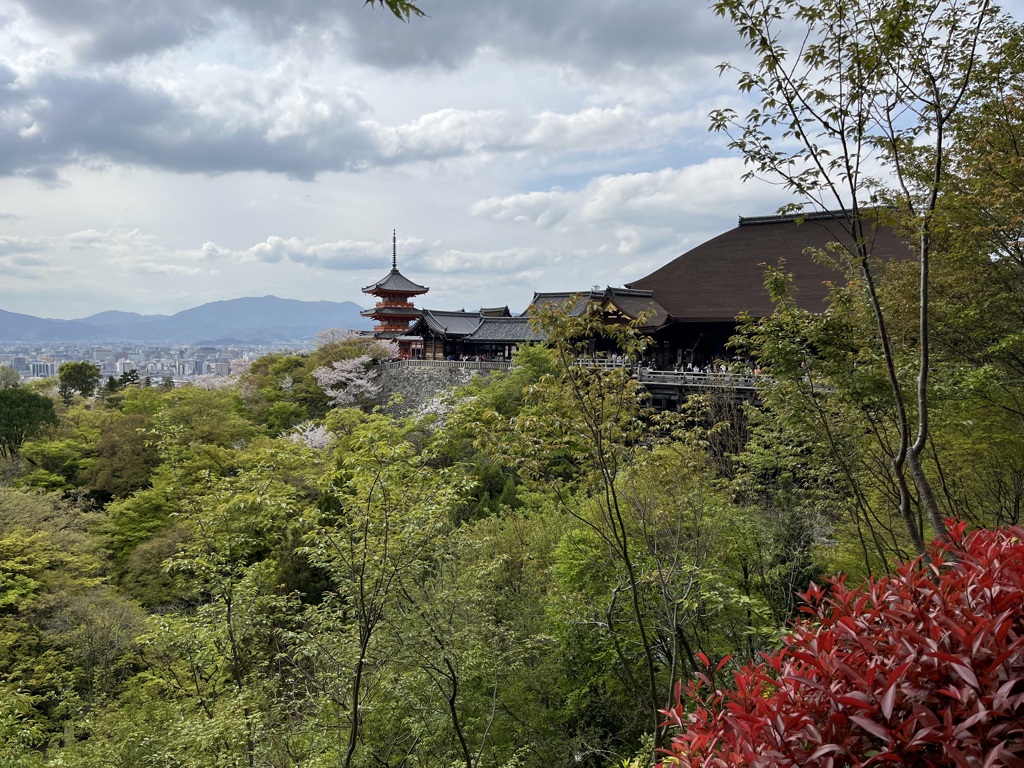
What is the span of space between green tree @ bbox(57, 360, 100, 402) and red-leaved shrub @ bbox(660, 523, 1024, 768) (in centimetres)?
4473

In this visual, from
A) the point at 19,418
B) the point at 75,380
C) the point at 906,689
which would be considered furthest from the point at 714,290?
the point at 75,380

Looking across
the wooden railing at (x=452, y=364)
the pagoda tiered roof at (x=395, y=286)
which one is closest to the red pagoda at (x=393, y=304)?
the pagoda tiered roof at (x=395, y=286)

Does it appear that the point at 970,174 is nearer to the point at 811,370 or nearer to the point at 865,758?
the point at 811,370

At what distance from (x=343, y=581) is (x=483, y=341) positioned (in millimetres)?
26718

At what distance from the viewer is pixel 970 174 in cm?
648

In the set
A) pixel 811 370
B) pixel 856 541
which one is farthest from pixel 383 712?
pixel 856 541

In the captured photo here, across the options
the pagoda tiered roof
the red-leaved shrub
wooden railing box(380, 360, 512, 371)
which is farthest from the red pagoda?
the red-leaved shrub

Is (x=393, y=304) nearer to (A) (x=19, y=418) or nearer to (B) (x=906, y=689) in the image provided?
(A) (x=19, y=418)

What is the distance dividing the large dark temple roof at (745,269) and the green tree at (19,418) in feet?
81.7

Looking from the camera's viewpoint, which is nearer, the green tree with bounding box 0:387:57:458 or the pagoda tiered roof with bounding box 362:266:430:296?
the green tree with bounding box 0:387:57:458

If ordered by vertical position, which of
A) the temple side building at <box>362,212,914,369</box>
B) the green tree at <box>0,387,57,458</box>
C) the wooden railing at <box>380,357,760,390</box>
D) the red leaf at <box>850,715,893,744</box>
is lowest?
the green tree at <box>0,387,57,458</box>

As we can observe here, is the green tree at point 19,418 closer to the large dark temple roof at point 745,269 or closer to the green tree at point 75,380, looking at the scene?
the green tree at point 75,380

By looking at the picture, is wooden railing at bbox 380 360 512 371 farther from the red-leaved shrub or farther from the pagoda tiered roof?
the red-leaved shrub

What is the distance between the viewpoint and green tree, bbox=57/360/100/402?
3800 centimetres
